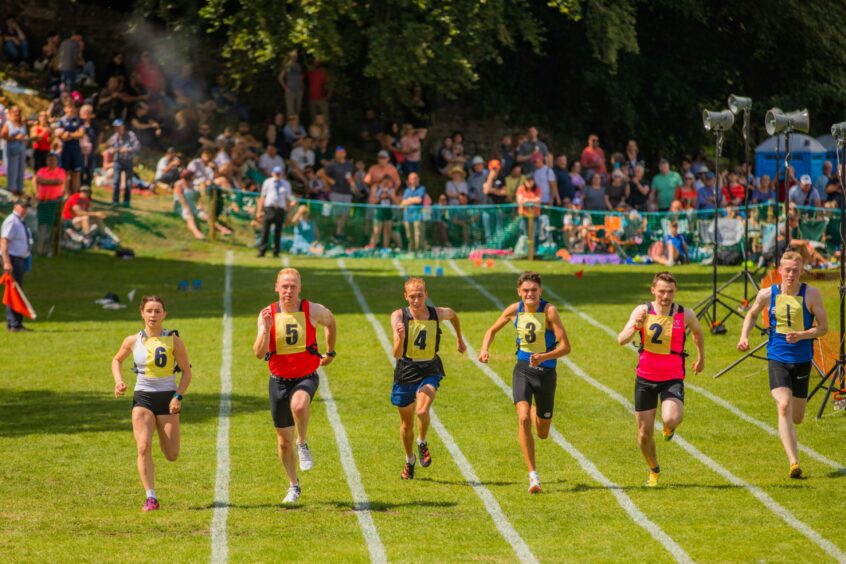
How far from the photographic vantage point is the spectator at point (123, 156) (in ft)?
107

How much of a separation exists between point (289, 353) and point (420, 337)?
4.68ft

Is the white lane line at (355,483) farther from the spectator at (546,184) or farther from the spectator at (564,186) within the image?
the spectator at (564,186)

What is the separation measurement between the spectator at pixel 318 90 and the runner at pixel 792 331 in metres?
24.1

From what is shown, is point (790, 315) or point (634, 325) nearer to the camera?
point (634, 325)

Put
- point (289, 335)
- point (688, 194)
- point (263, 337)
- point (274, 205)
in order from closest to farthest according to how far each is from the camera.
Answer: point (263, 337) < point (289, 335) < point (274, 205) < point (688, 194)

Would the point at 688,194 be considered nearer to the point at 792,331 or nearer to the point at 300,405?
the point at 792,331

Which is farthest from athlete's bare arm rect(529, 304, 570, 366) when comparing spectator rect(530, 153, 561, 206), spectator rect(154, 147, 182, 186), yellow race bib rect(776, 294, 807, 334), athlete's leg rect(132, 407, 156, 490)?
spectator rect(154, 147, 182, 186)

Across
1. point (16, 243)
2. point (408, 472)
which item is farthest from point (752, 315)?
point (16, 243)

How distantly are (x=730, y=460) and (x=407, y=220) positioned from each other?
58.8 feet

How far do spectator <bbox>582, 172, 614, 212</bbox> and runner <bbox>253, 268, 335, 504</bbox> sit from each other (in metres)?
21.7

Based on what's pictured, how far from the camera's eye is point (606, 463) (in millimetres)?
15297

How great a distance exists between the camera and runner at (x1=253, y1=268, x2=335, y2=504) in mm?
13000

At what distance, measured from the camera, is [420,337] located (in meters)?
14.0

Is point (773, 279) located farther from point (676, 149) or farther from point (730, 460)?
point (676, 149)
